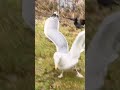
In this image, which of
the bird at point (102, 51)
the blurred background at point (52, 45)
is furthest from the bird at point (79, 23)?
the bird at point (102, 51)

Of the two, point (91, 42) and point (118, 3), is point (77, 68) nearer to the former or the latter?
point (91, 42)

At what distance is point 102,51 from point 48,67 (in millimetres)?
594

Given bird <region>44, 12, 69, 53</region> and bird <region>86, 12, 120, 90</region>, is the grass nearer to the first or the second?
bird <region>86, 12, 120, 90</region>

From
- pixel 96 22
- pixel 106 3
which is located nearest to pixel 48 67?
pixel 96 22

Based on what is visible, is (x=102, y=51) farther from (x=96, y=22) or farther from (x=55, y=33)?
(x=55, y=33)

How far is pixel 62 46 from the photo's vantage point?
6.94 meters

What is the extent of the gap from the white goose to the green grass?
0.14 feet

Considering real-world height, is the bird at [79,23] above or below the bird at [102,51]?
above

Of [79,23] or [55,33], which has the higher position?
[79,23]

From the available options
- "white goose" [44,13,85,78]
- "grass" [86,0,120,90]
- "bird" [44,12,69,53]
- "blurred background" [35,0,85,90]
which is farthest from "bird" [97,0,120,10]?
"bird" [44,12,69,53]

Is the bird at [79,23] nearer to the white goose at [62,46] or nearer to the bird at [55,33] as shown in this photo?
the white goose at [62,46]

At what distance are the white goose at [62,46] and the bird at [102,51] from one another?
0.39 ft

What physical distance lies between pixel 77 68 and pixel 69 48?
225 mm

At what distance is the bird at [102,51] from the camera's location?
6.96m
